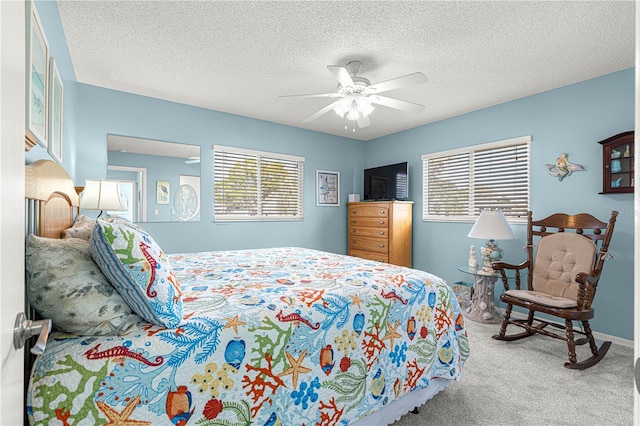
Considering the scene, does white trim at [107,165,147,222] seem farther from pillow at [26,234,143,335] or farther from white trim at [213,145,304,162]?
pillow at [26,234,143,335]

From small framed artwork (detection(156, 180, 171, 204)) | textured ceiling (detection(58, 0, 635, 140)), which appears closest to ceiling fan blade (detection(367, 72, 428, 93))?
textured ceiling (detection(58, 0, 635, 140))

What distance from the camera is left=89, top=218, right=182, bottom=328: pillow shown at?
1.11m

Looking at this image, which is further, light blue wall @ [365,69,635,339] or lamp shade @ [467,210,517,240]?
lamp shade @ [467,210,517,240]

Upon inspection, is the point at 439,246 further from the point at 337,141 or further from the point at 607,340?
the point at 337,141

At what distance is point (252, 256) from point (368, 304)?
Result: 143 cm

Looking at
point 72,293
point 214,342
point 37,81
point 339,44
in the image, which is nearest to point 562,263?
point 339,44

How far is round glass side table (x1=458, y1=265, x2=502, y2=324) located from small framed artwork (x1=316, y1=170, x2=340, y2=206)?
2474 mm

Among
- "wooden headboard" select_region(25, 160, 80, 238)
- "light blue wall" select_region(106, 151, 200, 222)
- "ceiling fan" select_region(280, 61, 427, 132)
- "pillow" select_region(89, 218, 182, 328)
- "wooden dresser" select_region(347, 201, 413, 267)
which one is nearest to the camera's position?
"pillow" select_region(89, 218, 182, 328)

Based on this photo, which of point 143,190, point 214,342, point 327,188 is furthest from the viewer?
point 327,188

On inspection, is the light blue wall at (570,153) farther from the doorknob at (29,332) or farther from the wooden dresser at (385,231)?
the doorknob at (29,332)

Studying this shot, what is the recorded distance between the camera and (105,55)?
2.74 metres

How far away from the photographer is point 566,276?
2924 millimetres

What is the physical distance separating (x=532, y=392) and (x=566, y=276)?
1.32 meters

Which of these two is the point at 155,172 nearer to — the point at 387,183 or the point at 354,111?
the point at 354,111
